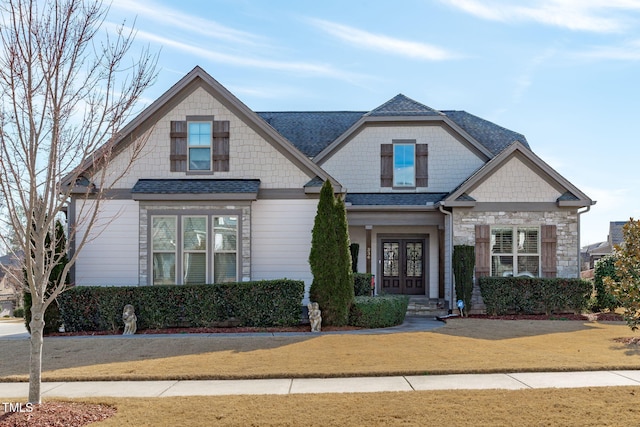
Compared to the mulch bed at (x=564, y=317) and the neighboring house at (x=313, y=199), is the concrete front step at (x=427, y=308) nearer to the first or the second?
the neighboring house at (x=313, y=199)

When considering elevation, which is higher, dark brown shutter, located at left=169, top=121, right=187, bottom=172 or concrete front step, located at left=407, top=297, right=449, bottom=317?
dark brown shutter, located at left=169, top=121, right=187, bottom=172

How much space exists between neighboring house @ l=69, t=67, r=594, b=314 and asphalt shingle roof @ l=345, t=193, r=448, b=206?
0.22ft

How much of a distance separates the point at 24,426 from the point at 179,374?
9.08ft

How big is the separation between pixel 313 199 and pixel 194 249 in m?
3.51

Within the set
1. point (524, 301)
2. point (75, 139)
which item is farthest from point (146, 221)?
point (524, 301)

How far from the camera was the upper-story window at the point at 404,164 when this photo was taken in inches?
755

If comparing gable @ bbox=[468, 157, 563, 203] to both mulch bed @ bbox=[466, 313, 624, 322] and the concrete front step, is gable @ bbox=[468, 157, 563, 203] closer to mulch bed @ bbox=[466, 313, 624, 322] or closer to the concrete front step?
mulch bed @ bbox=[466, 313, 624, 322]

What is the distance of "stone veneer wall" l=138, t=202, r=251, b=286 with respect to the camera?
14.8 m

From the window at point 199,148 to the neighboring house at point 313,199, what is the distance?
0.04 metres

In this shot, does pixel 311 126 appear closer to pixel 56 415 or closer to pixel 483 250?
pixel 483 250

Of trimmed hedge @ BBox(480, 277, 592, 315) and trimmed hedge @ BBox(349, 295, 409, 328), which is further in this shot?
trimmed hedge @ BBox(480, 277, 592, 315)

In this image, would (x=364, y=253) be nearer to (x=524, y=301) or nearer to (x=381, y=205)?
(x=381, y=205)

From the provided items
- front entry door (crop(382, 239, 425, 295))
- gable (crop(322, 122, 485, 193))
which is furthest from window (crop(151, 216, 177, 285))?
front entry door (crop(382, 239, 425, 295))

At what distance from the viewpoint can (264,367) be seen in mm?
8711
